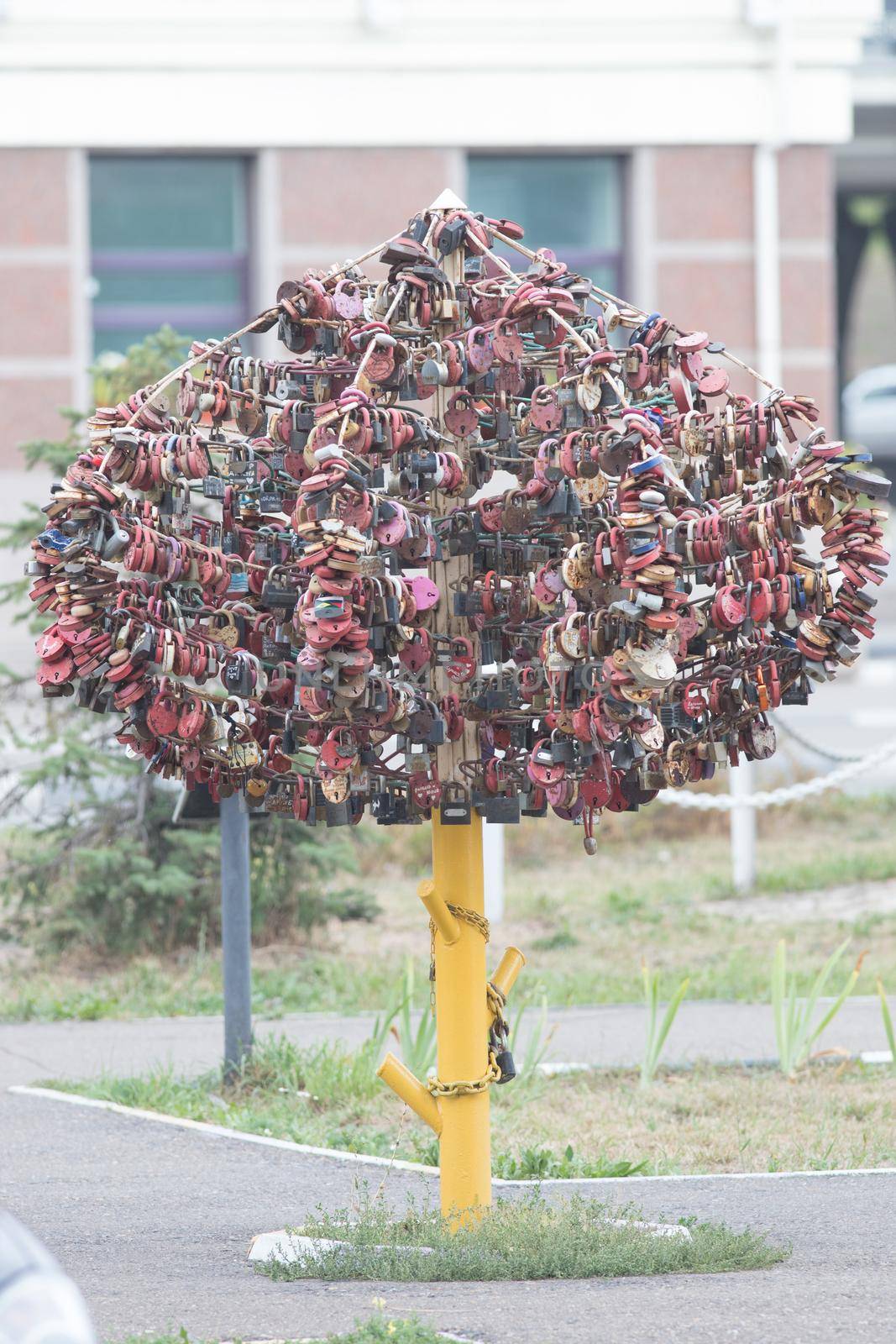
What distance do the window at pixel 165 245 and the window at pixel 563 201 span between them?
2.11 m

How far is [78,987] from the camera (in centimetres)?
977

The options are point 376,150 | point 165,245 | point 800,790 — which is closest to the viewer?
point 800,790

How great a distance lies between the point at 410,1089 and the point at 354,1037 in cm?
350

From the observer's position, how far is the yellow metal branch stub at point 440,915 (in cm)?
496

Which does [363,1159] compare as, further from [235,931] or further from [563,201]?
[563,201]

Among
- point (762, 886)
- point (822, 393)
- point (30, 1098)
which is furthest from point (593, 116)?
point (30, 1098)

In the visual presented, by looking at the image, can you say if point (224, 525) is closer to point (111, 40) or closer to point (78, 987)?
point (78, 987)

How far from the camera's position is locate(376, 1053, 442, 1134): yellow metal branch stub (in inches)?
199

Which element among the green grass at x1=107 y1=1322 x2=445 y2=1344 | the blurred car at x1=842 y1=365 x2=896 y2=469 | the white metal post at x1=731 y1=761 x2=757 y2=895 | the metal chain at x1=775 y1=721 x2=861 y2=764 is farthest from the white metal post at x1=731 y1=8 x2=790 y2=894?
the blurred car at x1=842 y1=365 x2=896 y2=469

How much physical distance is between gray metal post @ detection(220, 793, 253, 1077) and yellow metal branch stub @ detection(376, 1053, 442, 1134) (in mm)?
2462

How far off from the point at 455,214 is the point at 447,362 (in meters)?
0.50

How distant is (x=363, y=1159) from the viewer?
6.62 metres

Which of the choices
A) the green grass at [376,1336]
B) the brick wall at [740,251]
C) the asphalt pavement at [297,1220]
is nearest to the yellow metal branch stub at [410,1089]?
the asphalt pavement at [297,1220]

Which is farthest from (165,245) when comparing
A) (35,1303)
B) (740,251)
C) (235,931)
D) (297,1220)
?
(35,1303)
